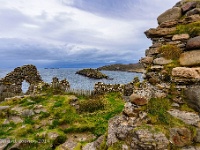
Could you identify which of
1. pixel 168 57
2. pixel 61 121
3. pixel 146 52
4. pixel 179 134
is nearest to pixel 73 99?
pixel 61 121

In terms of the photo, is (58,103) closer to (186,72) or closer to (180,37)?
(180,37)

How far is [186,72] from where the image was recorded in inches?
Result: 371

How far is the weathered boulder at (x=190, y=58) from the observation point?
9.66 metres

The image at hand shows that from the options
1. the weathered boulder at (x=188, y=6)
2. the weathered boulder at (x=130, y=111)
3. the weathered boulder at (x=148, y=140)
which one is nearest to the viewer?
the weathered boulder at (x=148, y=140)

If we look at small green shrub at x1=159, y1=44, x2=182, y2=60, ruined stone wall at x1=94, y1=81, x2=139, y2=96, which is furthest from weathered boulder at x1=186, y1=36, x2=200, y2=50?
ruined stone wall at x1=94, y1=81, x2=139, y2=96

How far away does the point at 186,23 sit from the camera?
10.9m

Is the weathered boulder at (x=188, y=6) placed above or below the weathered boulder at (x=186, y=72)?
above

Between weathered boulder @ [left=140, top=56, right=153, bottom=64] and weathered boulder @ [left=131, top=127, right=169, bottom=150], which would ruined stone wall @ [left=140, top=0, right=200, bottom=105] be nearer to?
weathered boulder @ [left=140, top=56, right=153, bottom=64]

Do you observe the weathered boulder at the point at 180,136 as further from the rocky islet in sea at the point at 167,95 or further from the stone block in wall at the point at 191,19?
the stone block in wall at the point at 191,19

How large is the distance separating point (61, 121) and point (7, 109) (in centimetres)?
638

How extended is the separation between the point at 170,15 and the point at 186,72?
3873 millimetres

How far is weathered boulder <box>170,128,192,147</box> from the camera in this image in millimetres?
8242

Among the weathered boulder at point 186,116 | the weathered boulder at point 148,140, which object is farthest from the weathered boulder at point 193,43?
the weathered boulder at point 148,140

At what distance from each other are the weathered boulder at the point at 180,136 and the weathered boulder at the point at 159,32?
16.3ft
